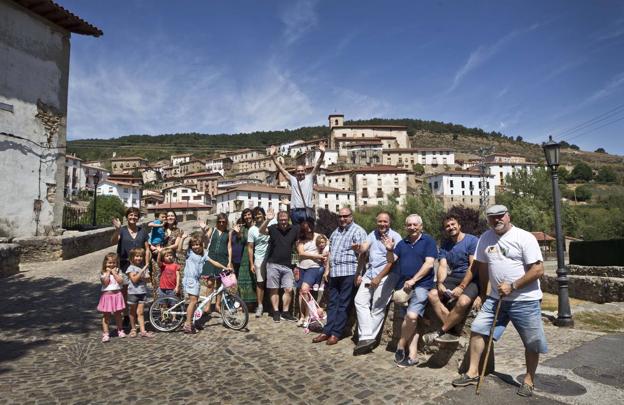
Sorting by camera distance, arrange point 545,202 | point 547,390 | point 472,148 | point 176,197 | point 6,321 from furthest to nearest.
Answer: point 472,148 → point 176,197 → point 545,202 → point 6,321 → point 547,390

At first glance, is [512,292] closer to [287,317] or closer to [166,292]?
[287,317]

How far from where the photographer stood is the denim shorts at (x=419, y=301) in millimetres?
4969

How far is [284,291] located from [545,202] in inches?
2178

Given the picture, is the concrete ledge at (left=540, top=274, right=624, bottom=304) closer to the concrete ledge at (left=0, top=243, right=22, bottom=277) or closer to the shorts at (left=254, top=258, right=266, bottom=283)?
the shorts at (left=254, top=258, right=266, bottom=283)

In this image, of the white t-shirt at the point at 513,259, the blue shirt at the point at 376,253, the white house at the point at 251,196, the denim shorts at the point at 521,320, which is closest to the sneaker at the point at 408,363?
the denim shorts at the point at 521,320

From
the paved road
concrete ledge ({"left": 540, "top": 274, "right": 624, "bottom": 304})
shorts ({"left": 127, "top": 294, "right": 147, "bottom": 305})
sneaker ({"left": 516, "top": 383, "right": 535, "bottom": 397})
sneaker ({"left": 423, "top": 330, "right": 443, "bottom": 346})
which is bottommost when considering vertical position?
concrete ledge ({"left": 540, "top": 274, "right": 624, "bottom": 304})

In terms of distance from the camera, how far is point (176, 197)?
274 feet

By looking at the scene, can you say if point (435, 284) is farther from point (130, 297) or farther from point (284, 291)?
point (130, 297)

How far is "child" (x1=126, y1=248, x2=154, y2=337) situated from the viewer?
6391 millimetres

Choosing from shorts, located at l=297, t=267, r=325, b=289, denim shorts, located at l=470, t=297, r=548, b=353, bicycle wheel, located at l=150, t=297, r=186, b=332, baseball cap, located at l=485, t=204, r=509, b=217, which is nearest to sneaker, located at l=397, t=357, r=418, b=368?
denim shorts, located at l=470, t=297, r=548, b=353

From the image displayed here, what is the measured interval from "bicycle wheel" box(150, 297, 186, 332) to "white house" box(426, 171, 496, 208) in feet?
270

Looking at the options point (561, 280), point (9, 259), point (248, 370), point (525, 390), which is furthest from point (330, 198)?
point (525, 390)

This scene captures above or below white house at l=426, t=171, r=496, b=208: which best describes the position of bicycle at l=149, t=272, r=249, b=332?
below

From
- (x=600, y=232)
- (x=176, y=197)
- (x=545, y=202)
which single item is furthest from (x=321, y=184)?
(x=600, y=232)
